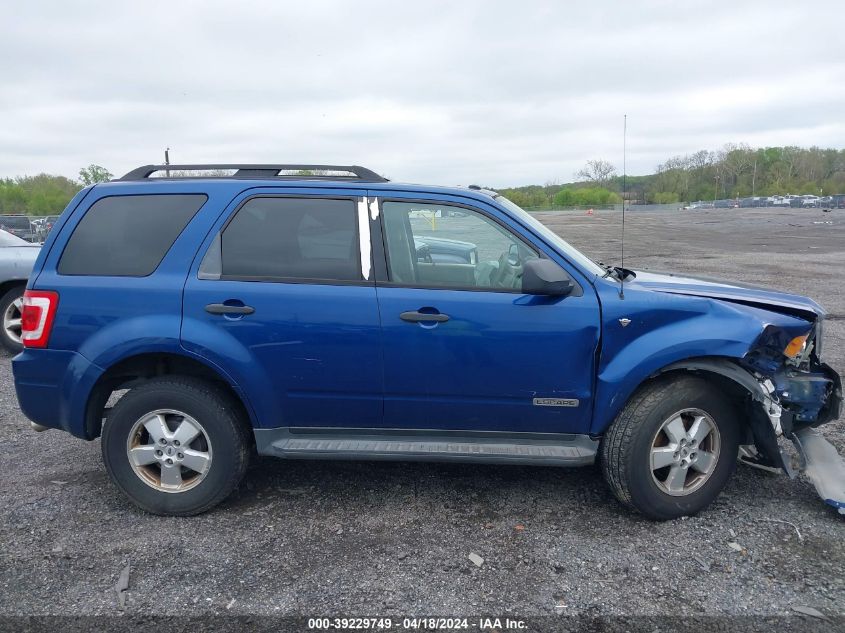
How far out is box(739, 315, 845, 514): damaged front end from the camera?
148 inches

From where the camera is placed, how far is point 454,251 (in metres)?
3.94

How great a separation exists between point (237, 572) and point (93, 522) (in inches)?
43.5

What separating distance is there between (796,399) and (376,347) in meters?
2.48

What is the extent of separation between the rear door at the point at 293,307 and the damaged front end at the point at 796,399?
2192mm

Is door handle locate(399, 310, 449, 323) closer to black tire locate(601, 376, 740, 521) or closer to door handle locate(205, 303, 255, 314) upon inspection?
door handle locate(205, 303, 255, 314)

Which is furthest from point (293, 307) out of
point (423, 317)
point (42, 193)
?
point (42, 193)

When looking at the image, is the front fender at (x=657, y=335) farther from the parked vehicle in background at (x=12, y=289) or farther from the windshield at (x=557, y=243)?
the parked vehicle in background at (x=12, y=289)

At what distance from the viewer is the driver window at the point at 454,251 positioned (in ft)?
12.5

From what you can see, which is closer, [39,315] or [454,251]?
[39,315]

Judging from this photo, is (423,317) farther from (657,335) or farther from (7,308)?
(7,308)

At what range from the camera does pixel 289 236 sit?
3877 mm

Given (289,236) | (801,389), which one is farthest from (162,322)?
(801,389)

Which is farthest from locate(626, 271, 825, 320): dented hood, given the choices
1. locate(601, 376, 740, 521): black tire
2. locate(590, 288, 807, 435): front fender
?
locate(601, 376, 740, 521): black tire

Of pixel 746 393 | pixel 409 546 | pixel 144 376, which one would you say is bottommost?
pixel 409 546
